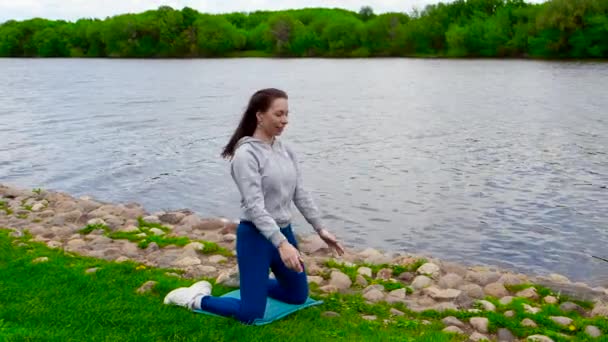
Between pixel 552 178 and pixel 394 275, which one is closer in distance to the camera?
pixel 394 275

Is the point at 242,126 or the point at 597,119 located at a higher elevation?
the point at 242,126

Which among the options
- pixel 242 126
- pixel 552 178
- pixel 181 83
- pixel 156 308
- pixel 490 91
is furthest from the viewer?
pixel 181 83

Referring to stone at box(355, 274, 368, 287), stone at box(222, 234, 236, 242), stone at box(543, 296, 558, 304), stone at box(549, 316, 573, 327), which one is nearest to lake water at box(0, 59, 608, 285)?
stone at box(222, 234, 236, 242)

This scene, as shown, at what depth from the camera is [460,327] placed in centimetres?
764

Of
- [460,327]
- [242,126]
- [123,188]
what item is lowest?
[123,188]

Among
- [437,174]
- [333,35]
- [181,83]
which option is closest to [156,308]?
[437,174]

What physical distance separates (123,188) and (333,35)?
5151 inches

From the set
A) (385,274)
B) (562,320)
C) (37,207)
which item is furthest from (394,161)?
(562,320)

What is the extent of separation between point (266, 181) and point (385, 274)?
346 cm

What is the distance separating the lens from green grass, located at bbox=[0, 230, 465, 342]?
22.2ft

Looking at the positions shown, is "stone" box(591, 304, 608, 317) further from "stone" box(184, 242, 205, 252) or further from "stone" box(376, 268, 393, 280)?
"stone" box(184, 242, 205, 252)

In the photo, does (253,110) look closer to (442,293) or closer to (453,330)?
(453,330)

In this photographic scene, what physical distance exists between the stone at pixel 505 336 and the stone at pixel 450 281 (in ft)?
6.11

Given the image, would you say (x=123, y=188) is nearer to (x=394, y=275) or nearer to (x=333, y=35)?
(x=394, y=275)
